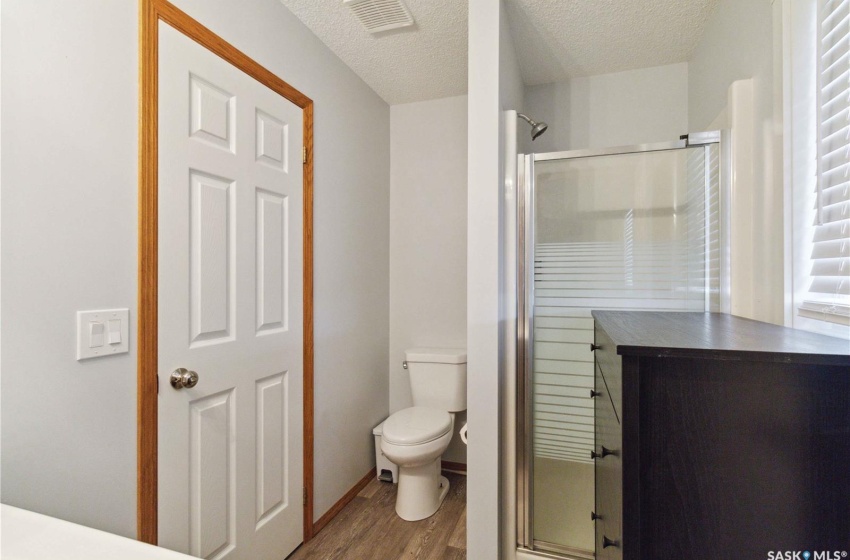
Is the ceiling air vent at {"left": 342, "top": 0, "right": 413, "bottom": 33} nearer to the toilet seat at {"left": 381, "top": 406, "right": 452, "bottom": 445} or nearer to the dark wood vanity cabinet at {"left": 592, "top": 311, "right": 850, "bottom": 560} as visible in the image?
the dark wood vanity cabinet at {"left": 592, "top": 311, "right": 850, "bottom": 560}

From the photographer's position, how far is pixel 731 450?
0.68 m

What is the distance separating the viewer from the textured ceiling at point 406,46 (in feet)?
5.64

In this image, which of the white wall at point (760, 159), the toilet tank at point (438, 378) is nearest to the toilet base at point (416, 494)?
the toilet tank at point (438, 378)

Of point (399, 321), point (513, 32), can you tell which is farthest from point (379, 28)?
point (399, 321)

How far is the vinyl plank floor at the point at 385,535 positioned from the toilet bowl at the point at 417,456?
0.20 ft

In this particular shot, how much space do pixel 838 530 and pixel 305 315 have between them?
1.74 m

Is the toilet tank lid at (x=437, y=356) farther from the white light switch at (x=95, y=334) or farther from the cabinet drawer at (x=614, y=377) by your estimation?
the white light switch at (x=95, y=334)

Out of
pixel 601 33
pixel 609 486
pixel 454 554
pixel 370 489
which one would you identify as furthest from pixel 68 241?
pixel 601 33

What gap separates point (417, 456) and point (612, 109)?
7.34ft

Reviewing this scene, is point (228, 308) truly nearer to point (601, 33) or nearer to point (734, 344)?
point (734, 344)

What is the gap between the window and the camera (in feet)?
3.01

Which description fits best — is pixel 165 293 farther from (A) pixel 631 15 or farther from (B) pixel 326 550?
(A) pixel 631 15

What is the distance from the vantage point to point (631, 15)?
1759 mm

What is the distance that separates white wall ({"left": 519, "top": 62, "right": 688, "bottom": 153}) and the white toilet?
135cm
